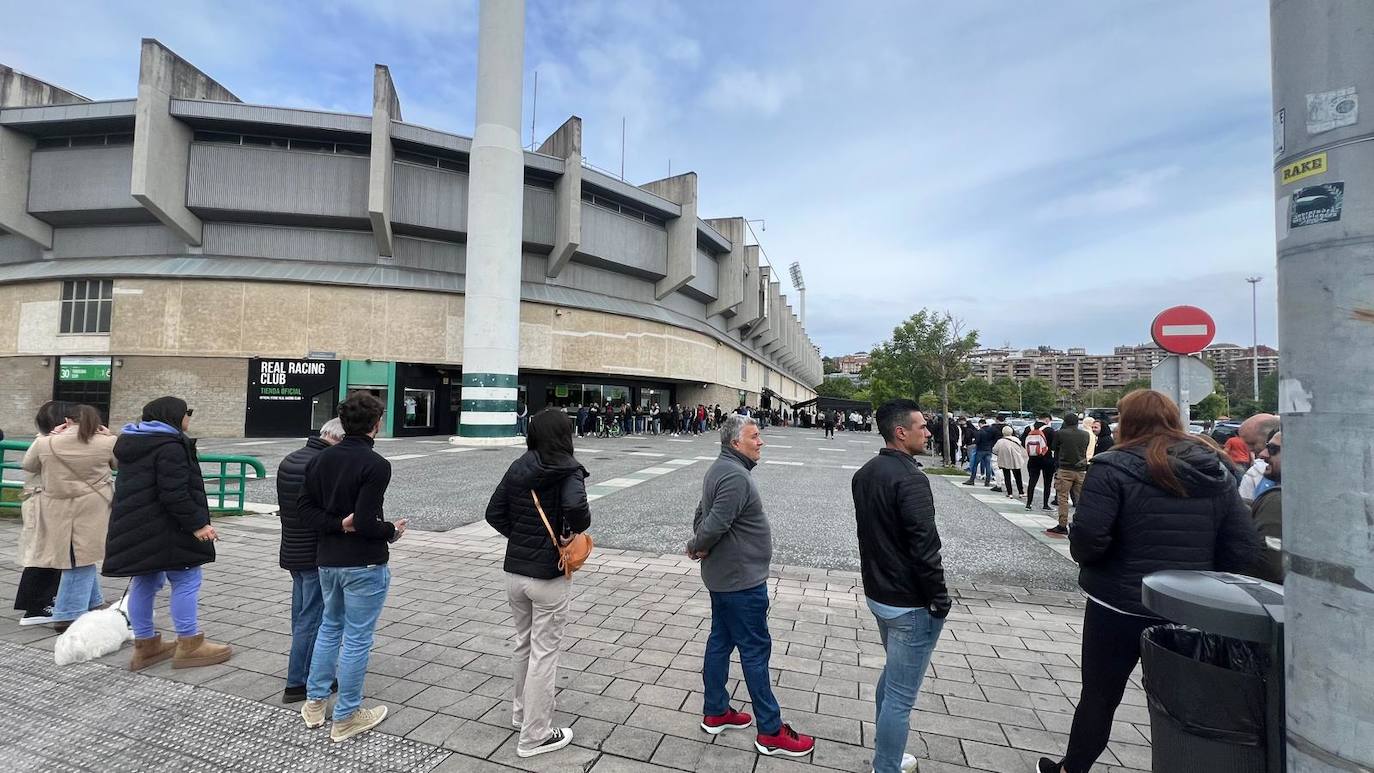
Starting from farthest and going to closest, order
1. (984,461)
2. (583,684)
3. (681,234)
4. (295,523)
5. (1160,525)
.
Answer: (681,234), (984,461), (583,684), (295,523), (1160,525)

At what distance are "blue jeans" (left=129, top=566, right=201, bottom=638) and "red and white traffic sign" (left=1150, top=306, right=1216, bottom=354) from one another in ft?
25.7

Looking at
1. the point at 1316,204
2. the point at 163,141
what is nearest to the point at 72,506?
the point at 1316,204

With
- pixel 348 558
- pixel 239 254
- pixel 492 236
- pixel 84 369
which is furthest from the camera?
pixel 239 254

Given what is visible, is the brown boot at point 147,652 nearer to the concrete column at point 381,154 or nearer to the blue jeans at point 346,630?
the blue jeans at point 346,630

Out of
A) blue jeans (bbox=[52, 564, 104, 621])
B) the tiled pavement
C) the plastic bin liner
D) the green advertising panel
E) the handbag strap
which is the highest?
the green advertising panel

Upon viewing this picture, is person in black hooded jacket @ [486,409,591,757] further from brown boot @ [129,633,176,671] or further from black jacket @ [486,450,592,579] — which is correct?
brown boot @ [129,633,176,671]

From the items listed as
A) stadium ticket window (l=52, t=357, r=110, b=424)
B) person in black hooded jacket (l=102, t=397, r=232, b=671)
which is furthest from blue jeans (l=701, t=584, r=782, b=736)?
stadium ticket window (l=52, t=357, r=110, b=424)

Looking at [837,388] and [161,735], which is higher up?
[837,388]

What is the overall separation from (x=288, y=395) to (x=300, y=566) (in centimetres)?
2512

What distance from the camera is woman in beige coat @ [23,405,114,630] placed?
409 centimetres

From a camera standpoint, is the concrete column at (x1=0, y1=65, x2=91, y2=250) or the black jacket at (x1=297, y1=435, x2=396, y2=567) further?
the concrete column at (x1=0, y1=65, x2=91, y2=250)

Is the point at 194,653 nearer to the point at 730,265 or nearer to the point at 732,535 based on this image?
the point at 732,535

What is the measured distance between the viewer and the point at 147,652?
12.0 feet

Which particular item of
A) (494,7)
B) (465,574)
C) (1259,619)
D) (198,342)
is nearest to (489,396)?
(198,342)
